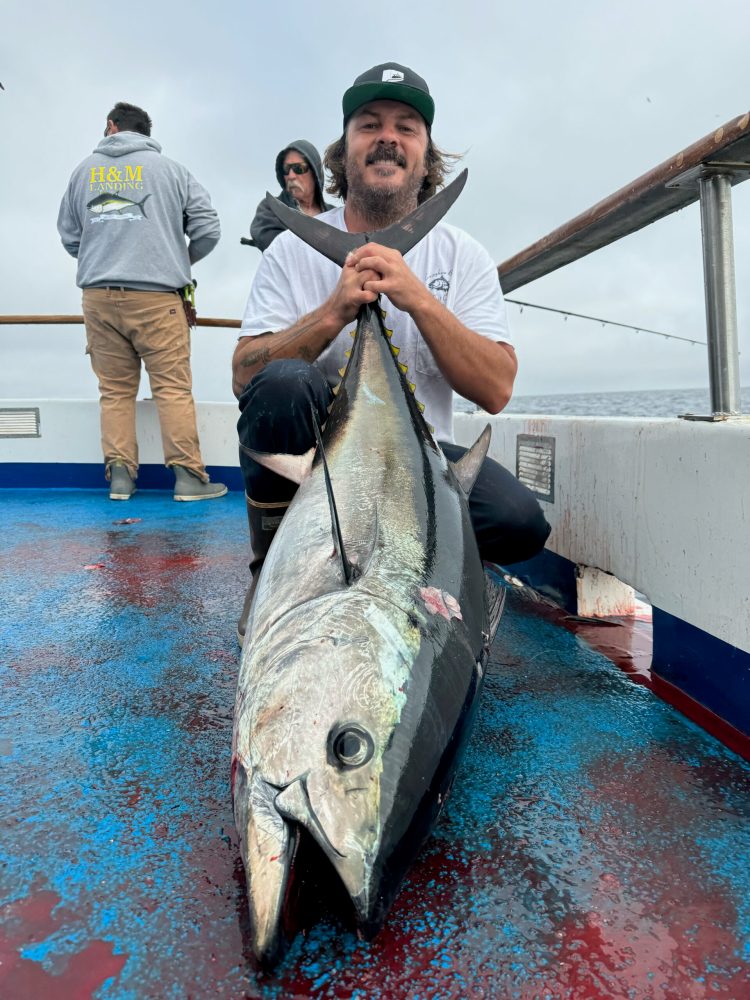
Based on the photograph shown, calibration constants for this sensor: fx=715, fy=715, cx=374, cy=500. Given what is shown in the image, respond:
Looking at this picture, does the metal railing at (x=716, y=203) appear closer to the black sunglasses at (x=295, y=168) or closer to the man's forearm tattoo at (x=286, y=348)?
the man's forearm tattoo at (x=286, y=348)

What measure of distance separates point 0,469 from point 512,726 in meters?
4.78

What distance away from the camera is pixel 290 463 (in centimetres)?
170

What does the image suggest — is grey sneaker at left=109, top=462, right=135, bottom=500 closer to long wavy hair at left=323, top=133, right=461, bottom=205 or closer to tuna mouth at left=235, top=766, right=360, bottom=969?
long wavy hair at left=323, top=133, right=461, bottom=205

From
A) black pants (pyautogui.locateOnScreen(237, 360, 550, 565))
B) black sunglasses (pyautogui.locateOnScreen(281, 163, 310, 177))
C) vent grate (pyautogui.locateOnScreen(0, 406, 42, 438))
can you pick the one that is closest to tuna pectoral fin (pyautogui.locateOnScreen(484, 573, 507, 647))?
black pants (pyautogui.locateOnScreen(237, 360, 550, 565))

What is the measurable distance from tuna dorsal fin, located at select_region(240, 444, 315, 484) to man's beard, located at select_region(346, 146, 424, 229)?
1029 mm

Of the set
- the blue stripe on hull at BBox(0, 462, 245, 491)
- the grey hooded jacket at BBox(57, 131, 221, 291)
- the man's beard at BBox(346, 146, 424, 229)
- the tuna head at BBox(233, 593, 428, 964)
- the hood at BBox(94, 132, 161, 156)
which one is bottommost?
the tuna head at BBox(233, 593, 428, 964)

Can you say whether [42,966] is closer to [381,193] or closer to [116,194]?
[381,193]

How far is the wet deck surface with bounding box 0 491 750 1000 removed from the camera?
0.89 meters

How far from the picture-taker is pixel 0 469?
17.0 feet

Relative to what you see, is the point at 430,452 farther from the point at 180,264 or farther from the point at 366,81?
the point at 180,264

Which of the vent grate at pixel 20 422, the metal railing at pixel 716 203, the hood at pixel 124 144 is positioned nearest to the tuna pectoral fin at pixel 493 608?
the metal railing at pixel 716 203

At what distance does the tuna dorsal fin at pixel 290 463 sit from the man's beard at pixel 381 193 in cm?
103

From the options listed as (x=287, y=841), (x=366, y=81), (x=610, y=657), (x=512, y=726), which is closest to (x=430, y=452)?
(x=512, y=726)

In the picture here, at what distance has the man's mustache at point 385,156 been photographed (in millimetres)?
2309
